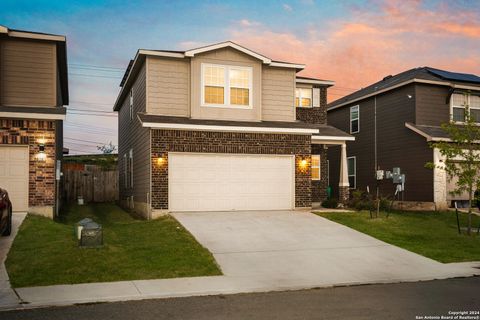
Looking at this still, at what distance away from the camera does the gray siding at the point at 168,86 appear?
19.7 metres

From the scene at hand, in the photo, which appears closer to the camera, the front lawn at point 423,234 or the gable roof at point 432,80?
the front lawn at point 423,234

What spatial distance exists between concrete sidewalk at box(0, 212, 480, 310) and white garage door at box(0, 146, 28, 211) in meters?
5.41

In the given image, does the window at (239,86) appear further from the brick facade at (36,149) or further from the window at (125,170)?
the window at (125,170)

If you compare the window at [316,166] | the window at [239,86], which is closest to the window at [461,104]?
the window at [316,166]

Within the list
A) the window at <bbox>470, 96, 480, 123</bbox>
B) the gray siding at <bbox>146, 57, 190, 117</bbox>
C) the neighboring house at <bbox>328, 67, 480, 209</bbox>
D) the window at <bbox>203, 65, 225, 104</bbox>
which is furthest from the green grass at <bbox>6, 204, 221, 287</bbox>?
the window at <bbox>470, 96, 480, 123</bbox>

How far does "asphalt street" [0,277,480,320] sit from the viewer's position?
7.47 metres

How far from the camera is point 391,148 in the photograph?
27.3 metres

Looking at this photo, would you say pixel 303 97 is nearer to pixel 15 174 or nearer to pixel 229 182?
pixel 229 182

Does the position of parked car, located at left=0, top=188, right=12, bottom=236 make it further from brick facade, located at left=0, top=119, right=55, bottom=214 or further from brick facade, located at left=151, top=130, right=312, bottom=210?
brick facade, located at left=151, top=130, right=312, bottom=210

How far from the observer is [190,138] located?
19.2 m

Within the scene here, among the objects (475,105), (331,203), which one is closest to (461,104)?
(475,105)

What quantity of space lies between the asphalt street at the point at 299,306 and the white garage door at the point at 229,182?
33.1ft

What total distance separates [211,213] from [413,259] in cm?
817

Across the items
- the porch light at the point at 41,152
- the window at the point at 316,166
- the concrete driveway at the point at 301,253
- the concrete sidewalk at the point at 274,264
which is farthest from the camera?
the window at the point at 316,166
